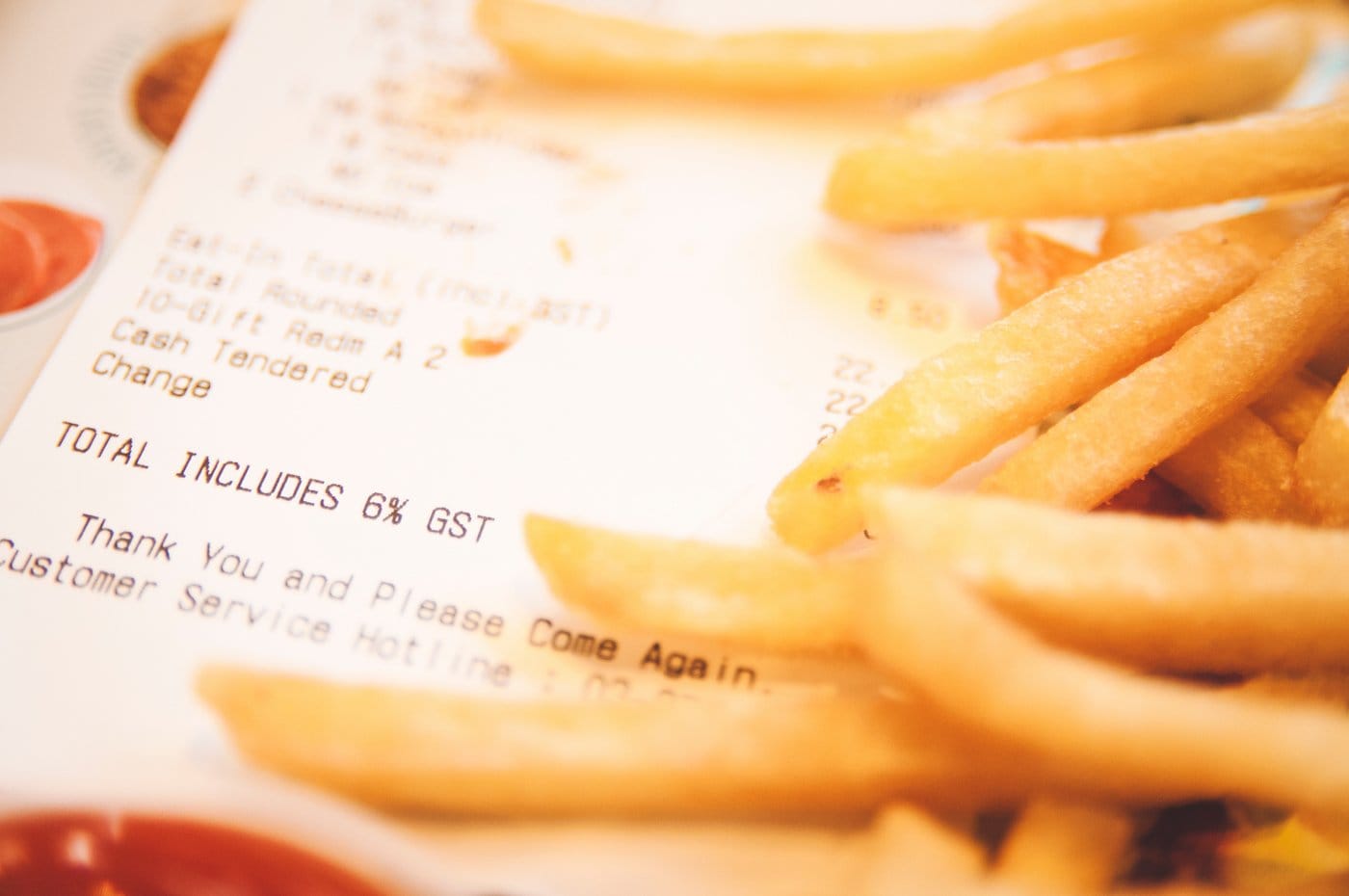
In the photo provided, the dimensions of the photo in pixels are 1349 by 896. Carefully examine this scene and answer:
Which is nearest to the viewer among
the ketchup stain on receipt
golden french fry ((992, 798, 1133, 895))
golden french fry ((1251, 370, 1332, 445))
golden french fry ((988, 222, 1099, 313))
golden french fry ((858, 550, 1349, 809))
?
golden french fry ((858, 550, 1349, 809))

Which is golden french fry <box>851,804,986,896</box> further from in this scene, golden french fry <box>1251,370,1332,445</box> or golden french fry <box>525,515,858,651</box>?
golden french fry <box>1251,370,1332,445</box>

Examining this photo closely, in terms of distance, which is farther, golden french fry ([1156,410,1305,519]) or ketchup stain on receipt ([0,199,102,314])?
ketchup stain on receipt ([0,199,102,314])

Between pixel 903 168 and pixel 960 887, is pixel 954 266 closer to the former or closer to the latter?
pixel 903 168

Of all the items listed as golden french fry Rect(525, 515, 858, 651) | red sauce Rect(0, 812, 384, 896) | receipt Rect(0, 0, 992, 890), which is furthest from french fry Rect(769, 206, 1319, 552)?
red sauce Rect(0, 812, 384, 896)

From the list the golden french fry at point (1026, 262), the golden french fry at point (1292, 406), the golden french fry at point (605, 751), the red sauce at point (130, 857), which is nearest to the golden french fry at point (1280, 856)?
the golden french fry at point (605, 751)

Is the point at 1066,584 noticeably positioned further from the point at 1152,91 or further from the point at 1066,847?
the point at 1152,91

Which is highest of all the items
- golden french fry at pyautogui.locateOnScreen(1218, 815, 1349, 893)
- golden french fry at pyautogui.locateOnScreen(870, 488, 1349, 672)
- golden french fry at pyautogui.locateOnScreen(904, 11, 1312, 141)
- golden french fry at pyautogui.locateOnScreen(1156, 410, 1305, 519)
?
golden french fry at pyautogui.locateOnScreen(904, 11, 1312, 141)

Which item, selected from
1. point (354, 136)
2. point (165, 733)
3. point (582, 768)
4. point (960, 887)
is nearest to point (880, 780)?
point (960, 887)

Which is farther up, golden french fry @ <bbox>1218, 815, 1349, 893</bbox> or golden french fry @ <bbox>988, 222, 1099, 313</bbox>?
golden french fry @ <bbox>988, 222, 1099, 313</bbox>

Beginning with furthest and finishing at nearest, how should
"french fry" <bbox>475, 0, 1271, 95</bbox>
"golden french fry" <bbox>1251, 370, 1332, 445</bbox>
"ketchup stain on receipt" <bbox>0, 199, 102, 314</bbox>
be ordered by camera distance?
1. "french fry" <bbox>475, 0, 1271, 95</bbox>
2. "ketchup stain on receipt" <bbox>0, 199, 102, 314</bbox>
3. "golden french fry" <bbox>1251, 370, 1332, 445</bbox>
